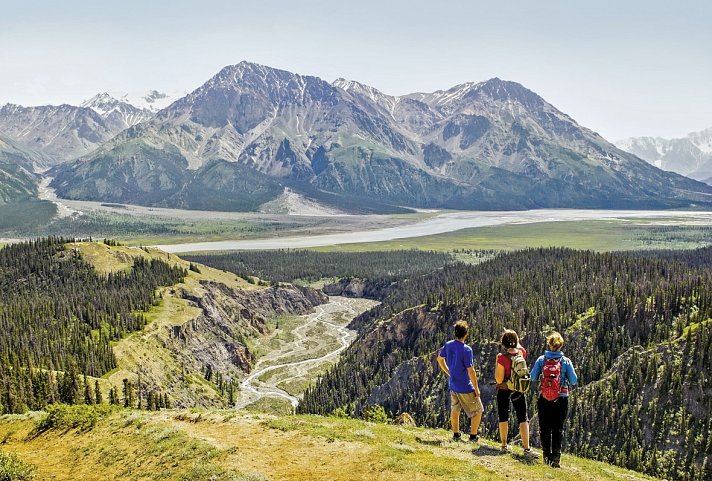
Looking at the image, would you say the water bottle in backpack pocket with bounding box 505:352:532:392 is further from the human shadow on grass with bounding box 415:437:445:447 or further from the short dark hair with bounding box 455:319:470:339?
the human shadow on grass with bounding box 415:437:445:447

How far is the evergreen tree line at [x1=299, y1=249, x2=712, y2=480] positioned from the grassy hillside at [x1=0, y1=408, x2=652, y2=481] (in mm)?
67759

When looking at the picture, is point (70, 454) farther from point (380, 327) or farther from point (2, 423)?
point (380, 327)

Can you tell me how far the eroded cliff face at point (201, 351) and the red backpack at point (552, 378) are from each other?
10178 cm

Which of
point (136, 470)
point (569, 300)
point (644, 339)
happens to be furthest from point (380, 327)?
point (136, 470)

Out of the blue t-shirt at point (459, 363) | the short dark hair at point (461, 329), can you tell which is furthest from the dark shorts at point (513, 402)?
the short dark hair at point (461, 329)

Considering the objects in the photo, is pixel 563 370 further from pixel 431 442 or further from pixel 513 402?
pixel 431 442

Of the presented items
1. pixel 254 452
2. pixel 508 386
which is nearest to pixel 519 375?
pixel 508 386

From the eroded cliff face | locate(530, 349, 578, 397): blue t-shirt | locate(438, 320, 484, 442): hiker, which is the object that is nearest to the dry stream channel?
the eroded cliff face

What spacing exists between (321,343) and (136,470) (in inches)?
6416

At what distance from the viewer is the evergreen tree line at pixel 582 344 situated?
92.2 m

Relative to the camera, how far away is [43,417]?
4238 cm

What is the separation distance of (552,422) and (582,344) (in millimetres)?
106565

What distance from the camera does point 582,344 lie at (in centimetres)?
12419

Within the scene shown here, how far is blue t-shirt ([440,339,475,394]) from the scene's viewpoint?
28.5 m
